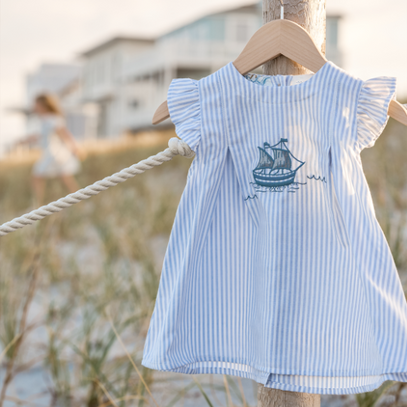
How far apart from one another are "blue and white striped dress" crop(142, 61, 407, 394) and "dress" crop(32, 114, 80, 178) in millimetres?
4158

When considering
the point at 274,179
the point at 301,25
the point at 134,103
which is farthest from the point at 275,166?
the point at 134,103

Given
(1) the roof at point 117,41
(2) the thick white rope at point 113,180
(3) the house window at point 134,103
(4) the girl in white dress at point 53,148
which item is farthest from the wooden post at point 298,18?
(1) the roof at point 117,41

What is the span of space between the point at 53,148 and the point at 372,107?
4.48 m

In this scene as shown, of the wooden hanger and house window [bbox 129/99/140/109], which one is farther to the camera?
house window [bbox 129/99/140/109]

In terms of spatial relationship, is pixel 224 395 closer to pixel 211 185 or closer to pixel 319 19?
pixel 211 185

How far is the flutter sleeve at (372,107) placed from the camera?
875mm

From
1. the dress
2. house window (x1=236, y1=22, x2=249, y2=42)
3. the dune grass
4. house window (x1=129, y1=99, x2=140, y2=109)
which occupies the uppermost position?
house window (x1=236, y1=22, x2=249, y2=42)

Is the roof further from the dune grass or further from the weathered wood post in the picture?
the weathered wood post

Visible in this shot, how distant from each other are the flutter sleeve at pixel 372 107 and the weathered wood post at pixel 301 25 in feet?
0.46

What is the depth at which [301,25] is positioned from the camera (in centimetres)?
93

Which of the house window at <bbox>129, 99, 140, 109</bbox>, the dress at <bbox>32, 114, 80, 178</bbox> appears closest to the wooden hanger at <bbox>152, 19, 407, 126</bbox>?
the dress at <bbox>32, 114, 80, 178</bbox>

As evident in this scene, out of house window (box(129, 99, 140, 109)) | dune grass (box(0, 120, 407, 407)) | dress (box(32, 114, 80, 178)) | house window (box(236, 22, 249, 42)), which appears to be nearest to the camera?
dune grass (box(0, 120, 407, 407))

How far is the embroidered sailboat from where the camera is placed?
2.93ft

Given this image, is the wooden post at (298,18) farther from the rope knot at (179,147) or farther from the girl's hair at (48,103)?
the girl's hair at (48,103)
